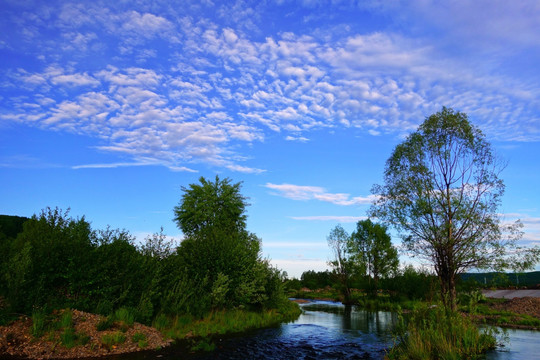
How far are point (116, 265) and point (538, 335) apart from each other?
92.6 ft

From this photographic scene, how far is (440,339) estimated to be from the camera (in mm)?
13555

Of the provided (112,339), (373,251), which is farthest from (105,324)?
(373,251)

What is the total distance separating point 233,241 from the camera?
93.1 ft

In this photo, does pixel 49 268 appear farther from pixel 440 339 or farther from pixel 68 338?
pixel 440 339

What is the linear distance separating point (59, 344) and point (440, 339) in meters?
16.2

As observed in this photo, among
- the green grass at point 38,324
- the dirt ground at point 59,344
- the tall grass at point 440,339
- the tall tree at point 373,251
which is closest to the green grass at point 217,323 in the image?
the dirt ground at point 59,344

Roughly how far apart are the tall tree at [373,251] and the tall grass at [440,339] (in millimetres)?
44494

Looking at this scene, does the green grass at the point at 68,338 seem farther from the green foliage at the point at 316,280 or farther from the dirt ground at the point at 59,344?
the green foliage at the point at 316,280

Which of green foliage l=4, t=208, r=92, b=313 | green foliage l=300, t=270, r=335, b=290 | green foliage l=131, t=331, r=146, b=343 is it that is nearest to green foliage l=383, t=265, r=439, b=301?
green foliage l=300, t=270, r=335, b=290

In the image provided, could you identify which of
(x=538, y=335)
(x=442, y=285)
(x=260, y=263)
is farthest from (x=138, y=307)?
(x=538, y=335)

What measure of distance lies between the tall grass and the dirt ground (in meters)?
11.9

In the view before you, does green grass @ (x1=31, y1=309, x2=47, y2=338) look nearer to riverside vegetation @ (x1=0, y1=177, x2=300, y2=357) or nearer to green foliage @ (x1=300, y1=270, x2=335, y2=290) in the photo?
riverside vegetation @ (x1=0, y1=177, x2=300, y2=357)

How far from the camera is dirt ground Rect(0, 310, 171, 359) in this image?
46.8 feet

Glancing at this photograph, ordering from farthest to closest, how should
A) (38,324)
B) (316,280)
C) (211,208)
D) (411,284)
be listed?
(316,280)
(411,284)
(211,208)
(38,324)
